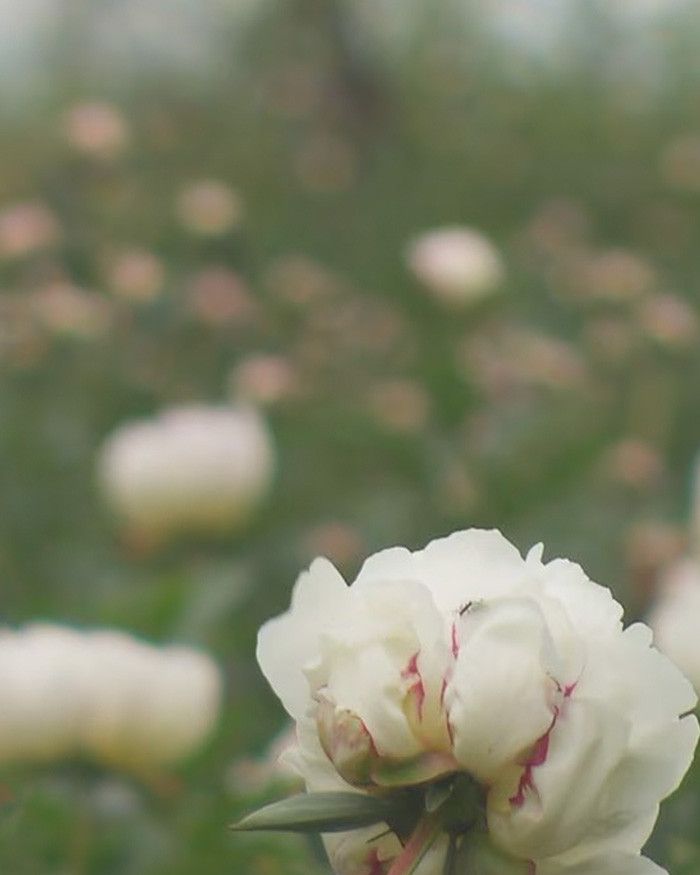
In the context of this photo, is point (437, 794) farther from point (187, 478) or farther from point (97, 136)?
point (97, 136)

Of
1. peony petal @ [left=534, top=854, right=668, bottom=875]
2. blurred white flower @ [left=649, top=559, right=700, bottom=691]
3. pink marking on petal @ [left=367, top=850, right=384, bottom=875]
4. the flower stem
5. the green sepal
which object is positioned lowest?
peony petal @ [left=534, top=854, right=668, bottom=875]

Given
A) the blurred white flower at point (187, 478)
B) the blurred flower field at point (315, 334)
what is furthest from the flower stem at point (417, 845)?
the blurred white flower at point (187, 478)

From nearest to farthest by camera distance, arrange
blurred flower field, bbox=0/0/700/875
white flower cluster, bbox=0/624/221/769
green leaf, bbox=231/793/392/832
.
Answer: green leaf, bbox=231/793/392/832 < white flower cluster, bbox=0/624/221/769 < blurred flower field, bbox=0/0/700/875

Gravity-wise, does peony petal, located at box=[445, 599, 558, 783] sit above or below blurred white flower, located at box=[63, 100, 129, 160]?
below

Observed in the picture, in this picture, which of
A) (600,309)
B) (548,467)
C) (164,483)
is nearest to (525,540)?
(548,467)

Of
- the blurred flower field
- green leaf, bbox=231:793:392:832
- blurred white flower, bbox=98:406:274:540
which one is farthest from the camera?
blurred white flower, bbox=98:406:274:540

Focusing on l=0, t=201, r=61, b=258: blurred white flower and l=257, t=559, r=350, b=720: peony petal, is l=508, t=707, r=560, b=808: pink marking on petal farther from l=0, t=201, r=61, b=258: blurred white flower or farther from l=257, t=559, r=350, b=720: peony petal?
l=0, t=201, r=61, b=258: blurred white flower

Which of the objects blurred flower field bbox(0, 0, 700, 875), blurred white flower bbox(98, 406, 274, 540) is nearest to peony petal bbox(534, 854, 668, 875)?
blurred flower field bbox(0, 0, 700, 875)

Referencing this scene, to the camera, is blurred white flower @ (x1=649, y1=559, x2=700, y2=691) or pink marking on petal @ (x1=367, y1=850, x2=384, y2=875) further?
blurred white flower @ (x1=649, y1=559, x2=700, y2=691)
